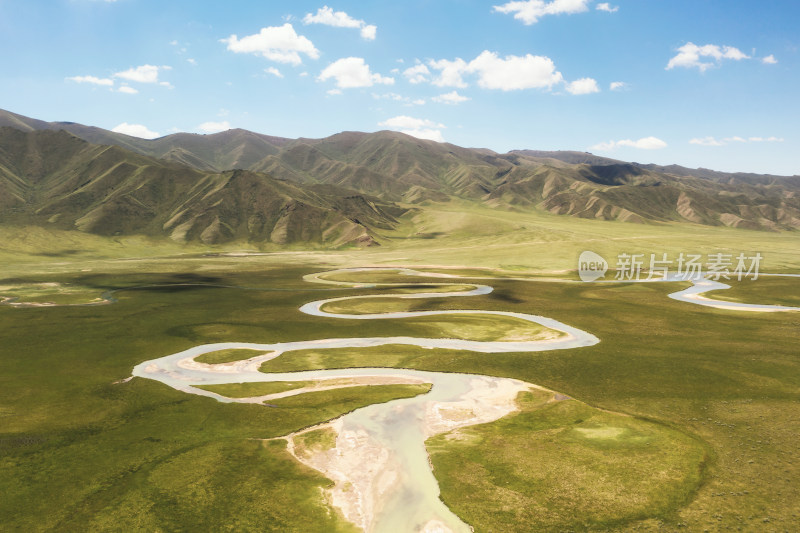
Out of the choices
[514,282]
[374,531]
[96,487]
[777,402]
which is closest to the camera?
[374,531]

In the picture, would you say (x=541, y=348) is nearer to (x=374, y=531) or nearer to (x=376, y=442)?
(x=376, y=442)

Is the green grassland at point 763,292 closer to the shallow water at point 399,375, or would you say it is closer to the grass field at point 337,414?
the shallow water at point 399,375

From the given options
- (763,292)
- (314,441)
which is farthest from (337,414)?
(763,292)

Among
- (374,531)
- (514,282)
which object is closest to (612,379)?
(374,531)

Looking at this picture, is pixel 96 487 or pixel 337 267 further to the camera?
pixel 337 267

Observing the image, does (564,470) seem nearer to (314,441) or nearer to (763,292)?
(314,441)

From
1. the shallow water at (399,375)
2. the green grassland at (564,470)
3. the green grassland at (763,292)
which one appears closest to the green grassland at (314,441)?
the shallow water at (399,375)
